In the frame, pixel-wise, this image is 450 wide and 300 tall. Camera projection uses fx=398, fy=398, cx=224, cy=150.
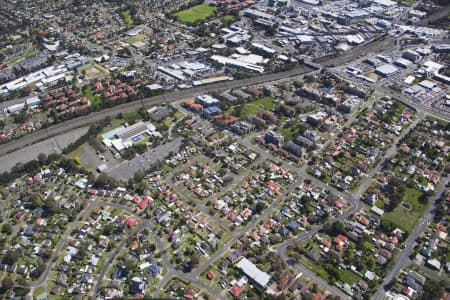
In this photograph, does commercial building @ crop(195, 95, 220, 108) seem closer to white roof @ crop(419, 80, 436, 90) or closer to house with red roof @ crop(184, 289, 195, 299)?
house with red roof @ crop(184, 289, 195, 299)

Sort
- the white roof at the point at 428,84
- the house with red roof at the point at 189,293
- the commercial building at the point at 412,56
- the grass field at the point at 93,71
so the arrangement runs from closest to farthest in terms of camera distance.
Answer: the house with red roof at the point at 189,293 → the white roof at the point at 428,84 → the grass field at the point at 93,71 → the commercial building at the point at 412,56

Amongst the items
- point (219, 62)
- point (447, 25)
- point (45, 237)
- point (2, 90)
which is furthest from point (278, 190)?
point (447, 25)

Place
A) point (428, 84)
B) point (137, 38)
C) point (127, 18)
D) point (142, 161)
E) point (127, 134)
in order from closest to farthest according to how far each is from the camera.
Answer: point (142, 161) → point (127, 134) → point (428, 84) → point (137, 38) → point (127, 18)

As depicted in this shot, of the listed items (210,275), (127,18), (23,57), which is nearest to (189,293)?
(210,275)

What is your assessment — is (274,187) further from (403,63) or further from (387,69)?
(403,63)

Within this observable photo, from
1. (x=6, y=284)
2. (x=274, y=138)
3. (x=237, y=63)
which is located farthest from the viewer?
(x=237, y=63)

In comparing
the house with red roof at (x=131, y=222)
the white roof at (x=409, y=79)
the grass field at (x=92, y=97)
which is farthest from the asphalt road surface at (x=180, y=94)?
the house with red roof at (x=131, y=222)

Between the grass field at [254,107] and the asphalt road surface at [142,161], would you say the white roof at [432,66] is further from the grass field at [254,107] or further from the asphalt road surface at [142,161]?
the asphalt road surface at [142,161]
